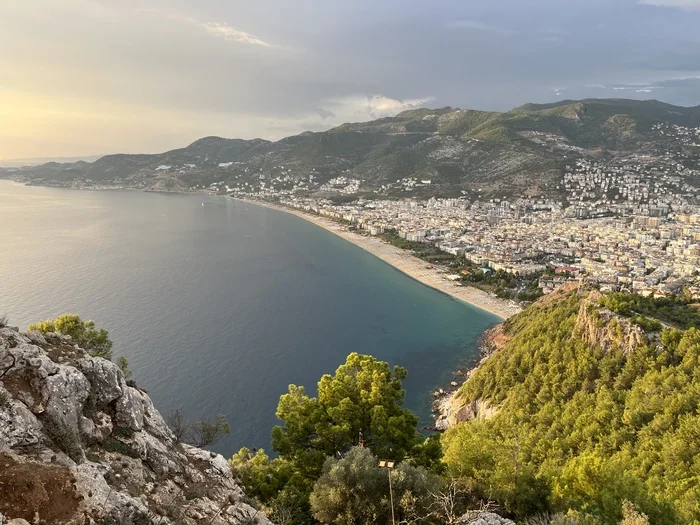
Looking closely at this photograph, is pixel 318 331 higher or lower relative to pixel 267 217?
Answer: lower

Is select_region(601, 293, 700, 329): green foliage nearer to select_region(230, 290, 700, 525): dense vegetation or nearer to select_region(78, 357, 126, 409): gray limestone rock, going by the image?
select_region(230, 290, 700, 525): dense vegetation

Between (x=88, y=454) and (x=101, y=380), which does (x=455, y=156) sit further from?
Result: (x=88, y=454)

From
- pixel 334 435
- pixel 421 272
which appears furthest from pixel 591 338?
pixel 421 272

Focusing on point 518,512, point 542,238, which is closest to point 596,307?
point 518,512

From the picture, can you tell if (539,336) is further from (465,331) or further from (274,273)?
(274,273)

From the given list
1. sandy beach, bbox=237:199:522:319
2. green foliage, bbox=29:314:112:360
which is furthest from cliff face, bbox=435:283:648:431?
sandy beach, bbox=237:199:522:319

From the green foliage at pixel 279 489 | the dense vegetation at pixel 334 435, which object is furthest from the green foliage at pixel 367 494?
the dense vegetation at pixel 334 435
